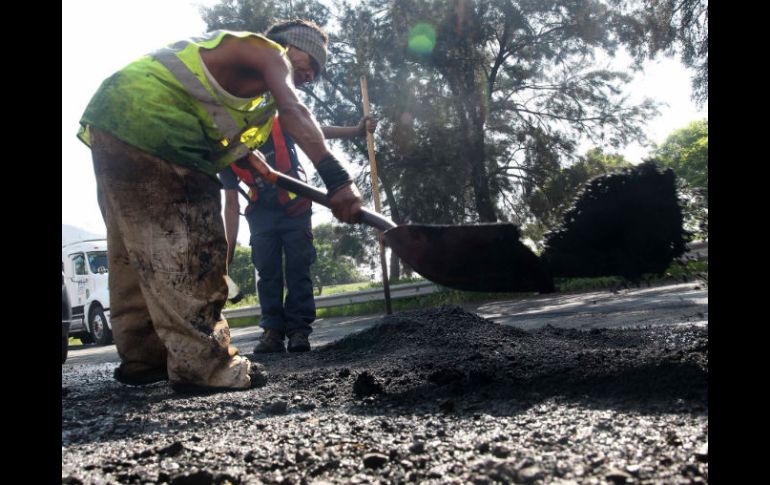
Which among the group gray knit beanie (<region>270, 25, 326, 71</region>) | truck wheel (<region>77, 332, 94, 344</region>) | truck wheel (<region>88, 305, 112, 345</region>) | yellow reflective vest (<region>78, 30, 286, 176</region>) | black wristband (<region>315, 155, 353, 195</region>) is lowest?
truck wheel (<region>77, 332, 94, 344</region>)

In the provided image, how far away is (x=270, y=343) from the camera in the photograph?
14.5 feet

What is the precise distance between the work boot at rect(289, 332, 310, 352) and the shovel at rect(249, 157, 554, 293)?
72.4 inches

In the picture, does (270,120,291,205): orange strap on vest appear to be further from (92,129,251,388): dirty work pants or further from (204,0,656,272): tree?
(204,0,656,272): tree

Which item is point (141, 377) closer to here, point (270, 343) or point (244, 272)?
point (270, 343)

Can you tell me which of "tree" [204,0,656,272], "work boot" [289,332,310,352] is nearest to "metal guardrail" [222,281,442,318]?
"tree" [204,0,656,272]

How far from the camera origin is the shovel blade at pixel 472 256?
8.71 ft

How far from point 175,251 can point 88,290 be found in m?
11.2

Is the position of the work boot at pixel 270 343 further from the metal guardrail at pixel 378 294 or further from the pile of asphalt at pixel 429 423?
the metal guardrail at pixel 378 294

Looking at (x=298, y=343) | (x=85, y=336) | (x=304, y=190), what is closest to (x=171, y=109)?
(x=304, y=190)

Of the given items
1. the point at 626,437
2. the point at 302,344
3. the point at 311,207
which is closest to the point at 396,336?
the point at 302,344

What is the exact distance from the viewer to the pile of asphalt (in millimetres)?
1304

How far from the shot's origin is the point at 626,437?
1.43 metres

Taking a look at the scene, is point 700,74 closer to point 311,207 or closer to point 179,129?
point 311,207

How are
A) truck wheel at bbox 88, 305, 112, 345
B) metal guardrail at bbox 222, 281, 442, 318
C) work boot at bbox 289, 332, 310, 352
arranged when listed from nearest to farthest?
work boot at bbox 289, 332, 310, 352, metal guardrail at bbox 222, 281, 442, 318, truck wheel at bbox 88, 305, 112, 345
